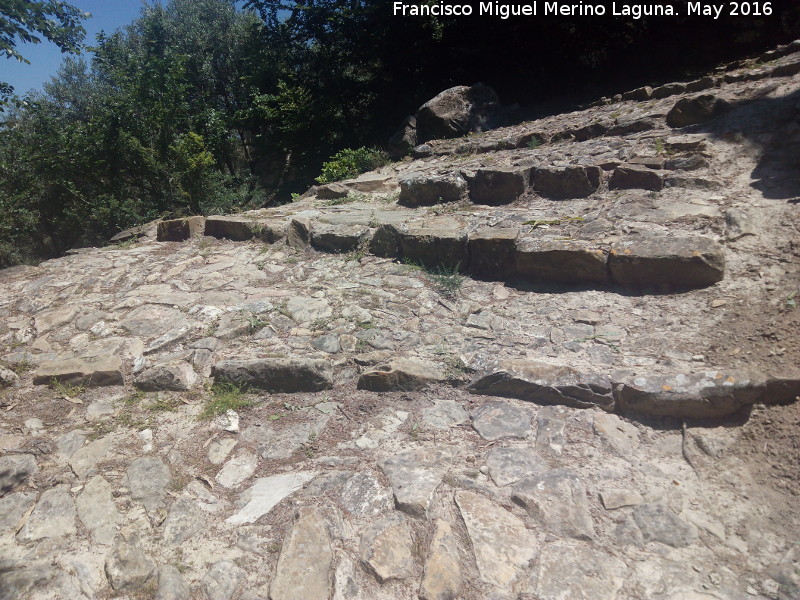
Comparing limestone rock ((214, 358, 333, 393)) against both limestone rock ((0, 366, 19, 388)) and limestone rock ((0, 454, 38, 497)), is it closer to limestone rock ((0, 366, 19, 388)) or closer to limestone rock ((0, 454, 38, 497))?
limestone rock ((0, 454, 38, 497))

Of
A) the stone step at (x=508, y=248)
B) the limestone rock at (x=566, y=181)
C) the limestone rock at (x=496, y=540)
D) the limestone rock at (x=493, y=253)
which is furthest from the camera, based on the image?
the limestone rock at (x=566, y=181)

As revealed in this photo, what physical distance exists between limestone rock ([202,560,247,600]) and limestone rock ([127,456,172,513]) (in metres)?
0.42

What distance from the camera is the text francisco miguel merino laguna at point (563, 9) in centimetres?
700

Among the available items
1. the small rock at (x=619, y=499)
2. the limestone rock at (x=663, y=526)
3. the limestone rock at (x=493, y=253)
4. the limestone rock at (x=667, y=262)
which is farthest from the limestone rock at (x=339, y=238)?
the limestone rock at (x=663, y=526)

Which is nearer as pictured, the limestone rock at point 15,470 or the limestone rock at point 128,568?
the limestone rock at point 128,568

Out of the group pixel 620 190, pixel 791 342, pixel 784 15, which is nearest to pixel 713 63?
pixel 784 15

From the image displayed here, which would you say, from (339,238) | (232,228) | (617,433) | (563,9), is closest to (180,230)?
(232,228)

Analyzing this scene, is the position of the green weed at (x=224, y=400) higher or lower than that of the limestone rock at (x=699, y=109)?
lower

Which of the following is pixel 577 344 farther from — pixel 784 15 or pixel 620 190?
pixel 784 15

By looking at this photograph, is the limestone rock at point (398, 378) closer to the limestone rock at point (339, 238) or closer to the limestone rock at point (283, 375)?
the limestone rock at point (283, 375)

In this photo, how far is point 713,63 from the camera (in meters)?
6.92

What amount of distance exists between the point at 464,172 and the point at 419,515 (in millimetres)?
3516

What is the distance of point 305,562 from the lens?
78.3 inches

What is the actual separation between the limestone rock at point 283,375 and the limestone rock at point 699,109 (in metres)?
3.72
